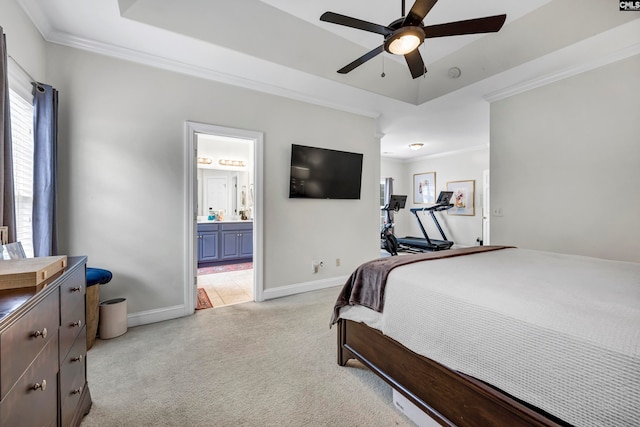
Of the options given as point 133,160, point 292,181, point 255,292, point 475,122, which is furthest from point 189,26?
point 475,122

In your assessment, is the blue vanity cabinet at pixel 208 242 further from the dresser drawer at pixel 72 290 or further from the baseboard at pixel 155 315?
the dresser drawer at pixel 72 290

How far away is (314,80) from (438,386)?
314 centimetres

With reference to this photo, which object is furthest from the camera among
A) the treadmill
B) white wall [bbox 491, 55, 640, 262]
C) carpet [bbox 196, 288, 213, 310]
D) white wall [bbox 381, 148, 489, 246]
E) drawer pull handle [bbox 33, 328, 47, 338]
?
white wall [bbox 381, 148, 489, 246]

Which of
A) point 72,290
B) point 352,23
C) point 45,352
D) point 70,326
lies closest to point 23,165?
point 72,290

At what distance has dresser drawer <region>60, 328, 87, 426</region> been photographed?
117 cm

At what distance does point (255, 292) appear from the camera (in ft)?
11.1

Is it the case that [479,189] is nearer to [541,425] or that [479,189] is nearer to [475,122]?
[475,122]

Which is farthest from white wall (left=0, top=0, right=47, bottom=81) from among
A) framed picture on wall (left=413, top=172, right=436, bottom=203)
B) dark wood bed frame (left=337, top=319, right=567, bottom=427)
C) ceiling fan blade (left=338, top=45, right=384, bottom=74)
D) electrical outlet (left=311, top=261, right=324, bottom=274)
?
framed picture on wall (left=413, top=172, right=436, bottom=203)

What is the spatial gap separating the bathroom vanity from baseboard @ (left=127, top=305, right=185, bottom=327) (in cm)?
252

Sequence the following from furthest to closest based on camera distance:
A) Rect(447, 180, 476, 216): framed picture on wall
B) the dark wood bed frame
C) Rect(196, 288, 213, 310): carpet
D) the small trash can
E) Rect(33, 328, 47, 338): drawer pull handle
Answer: Rect(447, 180, 476, 216): framed picture on wall
Rect(196, 288, 213, 310): carpet
the small trash can
the dark wood bed frame
Rect(33, 328, 47, 338): drawer pull handle

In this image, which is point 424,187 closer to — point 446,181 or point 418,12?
point 446,181

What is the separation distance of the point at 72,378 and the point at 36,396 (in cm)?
51

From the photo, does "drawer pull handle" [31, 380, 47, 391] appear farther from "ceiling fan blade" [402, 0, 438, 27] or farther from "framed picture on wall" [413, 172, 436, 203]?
"framed picture on wall" [413, 172, 436, 203]

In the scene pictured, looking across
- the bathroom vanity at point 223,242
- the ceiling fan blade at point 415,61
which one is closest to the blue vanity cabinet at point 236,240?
the bathroom vanity at point 223,242
